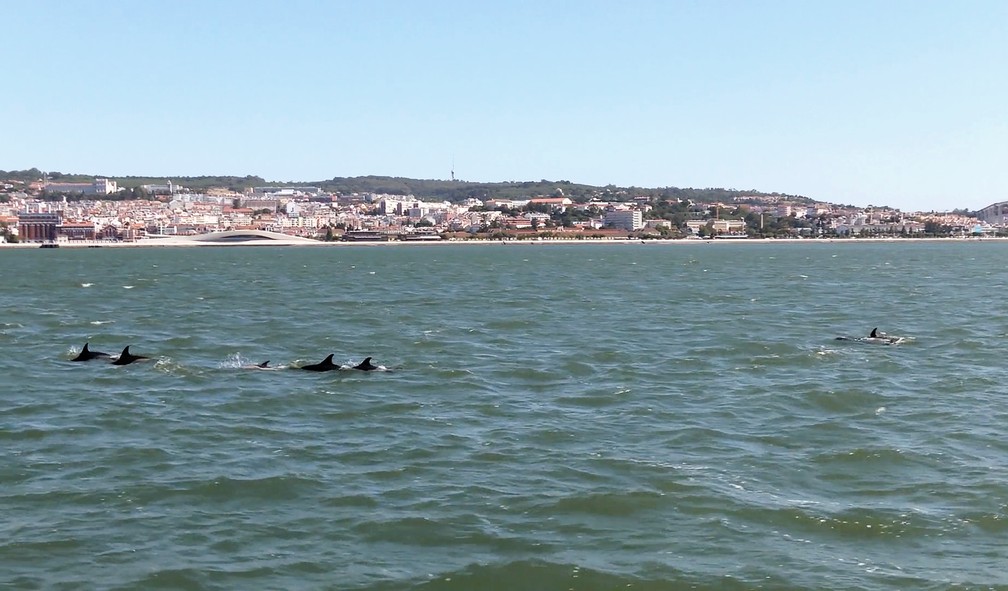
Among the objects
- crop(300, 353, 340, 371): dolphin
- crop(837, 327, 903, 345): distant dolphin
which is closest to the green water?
crop(837, 327, 903, 345): distant dolphin

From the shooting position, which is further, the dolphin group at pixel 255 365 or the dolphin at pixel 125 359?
the dolphin at pixel 125 359

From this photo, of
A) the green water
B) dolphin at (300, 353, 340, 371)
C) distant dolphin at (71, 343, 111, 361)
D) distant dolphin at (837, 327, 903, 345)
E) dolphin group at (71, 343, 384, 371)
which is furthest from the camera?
distant dolphin at (837, 327, 903, 345)

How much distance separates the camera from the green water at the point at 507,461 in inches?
579

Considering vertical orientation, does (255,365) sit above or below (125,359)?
below

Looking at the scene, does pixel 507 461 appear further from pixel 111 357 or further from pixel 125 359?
pixel 111 357

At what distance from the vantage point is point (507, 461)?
65.9 feet

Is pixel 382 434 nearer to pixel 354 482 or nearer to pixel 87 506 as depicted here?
pixel 354 482

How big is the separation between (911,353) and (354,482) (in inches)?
919

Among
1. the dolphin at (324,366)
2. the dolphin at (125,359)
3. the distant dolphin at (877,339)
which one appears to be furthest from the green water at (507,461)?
the dolphin at (125,359)

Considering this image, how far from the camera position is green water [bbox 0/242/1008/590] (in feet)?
48.2

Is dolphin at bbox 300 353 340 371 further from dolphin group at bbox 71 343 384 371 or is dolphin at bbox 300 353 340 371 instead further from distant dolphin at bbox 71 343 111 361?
A: distant dolphin at bbox 71 343 111 361

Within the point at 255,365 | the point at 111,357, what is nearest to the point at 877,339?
the point at 255,365

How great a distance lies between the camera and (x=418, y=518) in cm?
1658

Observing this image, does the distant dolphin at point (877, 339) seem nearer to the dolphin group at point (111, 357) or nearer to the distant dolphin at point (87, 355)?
the dolphin group at point (111, 357)
